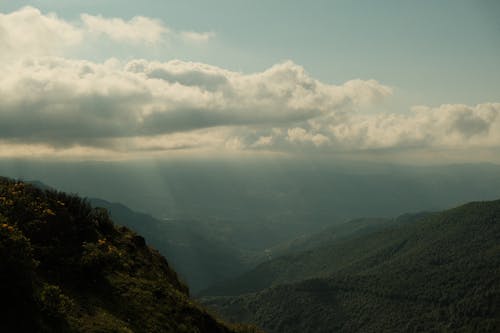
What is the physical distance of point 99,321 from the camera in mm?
13680

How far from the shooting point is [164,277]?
21859 mm

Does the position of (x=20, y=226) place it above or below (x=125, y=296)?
above

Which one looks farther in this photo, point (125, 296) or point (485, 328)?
point (485, 328)

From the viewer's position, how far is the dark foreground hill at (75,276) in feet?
Answer: 40.0

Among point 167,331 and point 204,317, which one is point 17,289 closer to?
point 167,331

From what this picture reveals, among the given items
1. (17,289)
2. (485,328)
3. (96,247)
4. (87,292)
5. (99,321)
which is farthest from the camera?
(485,328)

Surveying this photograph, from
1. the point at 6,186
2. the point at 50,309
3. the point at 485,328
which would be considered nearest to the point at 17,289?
the point at 50,309

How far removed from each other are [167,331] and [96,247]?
5764 millimetres

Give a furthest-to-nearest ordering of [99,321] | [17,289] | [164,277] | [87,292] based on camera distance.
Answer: [164,277] → [87,292] → [99,321] → [17,289]

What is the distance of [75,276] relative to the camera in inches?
650

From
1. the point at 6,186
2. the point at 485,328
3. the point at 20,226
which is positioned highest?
the point at 6,186

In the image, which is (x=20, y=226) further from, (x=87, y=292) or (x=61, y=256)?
(x=87, y=292)

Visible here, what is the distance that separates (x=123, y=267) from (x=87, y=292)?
3.41 meters

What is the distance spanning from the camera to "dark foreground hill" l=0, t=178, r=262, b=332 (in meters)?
12.2
